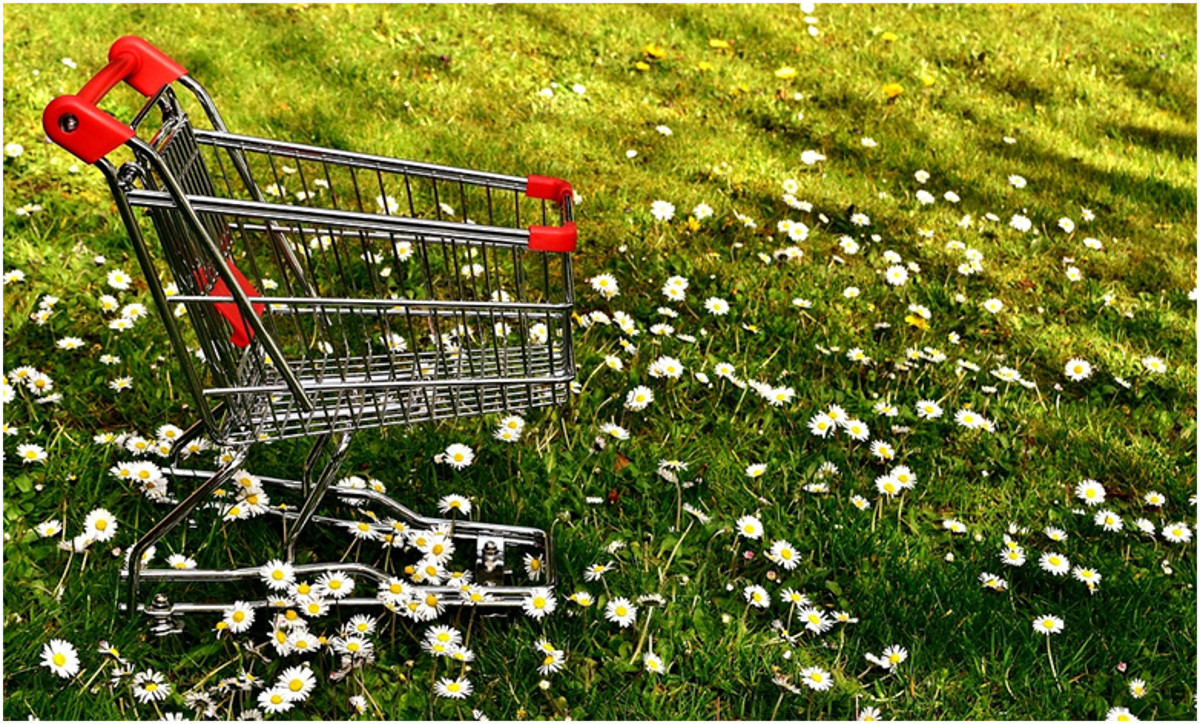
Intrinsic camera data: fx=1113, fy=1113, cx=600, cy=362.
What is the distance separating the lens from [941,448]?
144 inches

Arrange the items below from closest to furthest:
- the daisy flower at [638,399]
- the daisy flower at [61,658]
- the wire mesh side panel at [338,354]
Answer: the wire mesh side panel at [338,354] → the daisy flower at [61,658] → the daisy flower at [638,399]

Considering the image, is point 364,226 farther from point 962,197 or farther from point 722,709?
point 962,197

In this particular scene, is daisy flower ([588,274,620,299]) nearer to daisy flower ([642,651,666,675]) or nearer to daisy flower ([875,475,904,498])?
daisy flower ([875,475,904,498])

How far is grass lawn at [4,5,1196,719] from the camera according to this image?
279cm

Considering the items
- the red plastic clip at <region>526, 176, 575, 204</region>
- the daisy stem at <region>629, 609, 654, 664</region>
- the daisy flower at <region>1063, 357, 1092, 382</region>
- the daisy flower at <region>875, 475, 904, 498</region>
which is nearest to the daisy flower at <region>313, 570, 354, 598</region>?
the daisy stem at <region>629, 609, 654, 664</region>

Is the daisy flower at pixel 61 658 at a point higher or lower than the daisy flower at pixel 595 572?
higher

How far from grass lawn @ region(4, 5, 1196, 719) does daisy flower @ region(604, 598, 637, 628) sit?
36 millimetres

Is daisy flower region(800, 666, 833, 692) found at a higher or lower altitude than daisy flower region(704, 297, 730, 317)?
lower

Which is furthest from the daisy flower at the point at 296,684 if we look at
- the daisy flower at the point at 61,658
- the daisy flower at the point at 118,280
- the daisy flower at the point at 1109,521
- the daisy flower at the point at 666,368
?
the daisy flower at the point at 1109,521

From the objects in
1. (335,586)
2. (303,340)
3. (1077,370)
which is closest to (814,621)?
(335,586)

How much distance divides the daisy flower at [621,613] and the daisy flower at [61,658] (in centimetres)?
127

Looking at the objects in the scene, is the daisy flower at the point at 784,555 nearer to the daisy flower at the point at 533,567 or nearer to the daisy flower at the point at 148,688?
the daisy flower at the point at 533,567

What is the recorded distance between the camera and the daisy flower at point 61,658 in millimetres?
2531

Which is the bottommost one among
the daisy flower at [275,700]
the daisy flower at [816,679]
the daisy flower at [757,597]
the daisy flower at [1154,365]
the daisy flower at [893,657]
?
the daisy flower at [1154,365]
